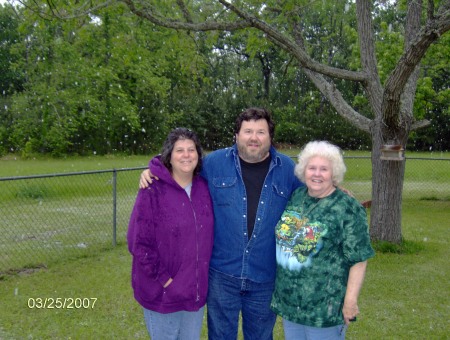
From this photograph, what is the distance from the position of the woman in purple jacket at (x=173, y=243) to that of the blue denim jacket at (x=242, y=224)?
89 mm

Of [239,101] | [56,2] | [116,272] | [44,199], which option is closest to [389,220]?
[116,272]

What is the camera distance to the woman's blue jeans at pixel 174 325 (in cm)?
298

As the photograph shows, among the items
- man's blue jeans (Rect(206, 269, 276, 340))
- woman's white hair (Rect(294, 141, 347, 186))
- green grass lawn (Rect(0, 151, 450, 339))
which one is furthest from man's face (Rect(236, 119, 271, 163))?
green grass lawn (Rect(0, 151, 450, 339))

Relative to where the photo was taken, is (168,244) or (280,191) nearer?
(168,244)

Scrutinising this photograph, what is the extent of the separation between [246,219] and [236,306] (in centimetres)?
58

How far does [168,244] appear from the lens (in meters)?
2.90

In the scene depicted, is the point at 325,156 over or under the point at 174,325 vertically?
over

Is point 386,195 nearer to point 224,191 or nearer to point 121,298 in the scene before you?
point 121,298

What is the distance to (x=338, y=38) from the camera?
40625mm

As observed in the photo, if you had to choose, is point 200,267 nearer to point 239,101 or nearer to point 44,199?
point 44,199

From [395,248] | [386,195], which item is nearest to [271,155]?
[386,195]

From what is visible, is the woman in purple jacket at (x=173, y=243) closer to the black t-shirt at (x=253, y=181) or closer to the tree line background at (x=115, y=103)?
the black t-shirt at (x=253, y=181)

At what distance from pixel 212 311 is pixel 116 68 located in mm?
26961

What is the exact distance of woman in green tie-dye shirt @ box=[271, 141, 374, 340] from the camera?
9.12ft
